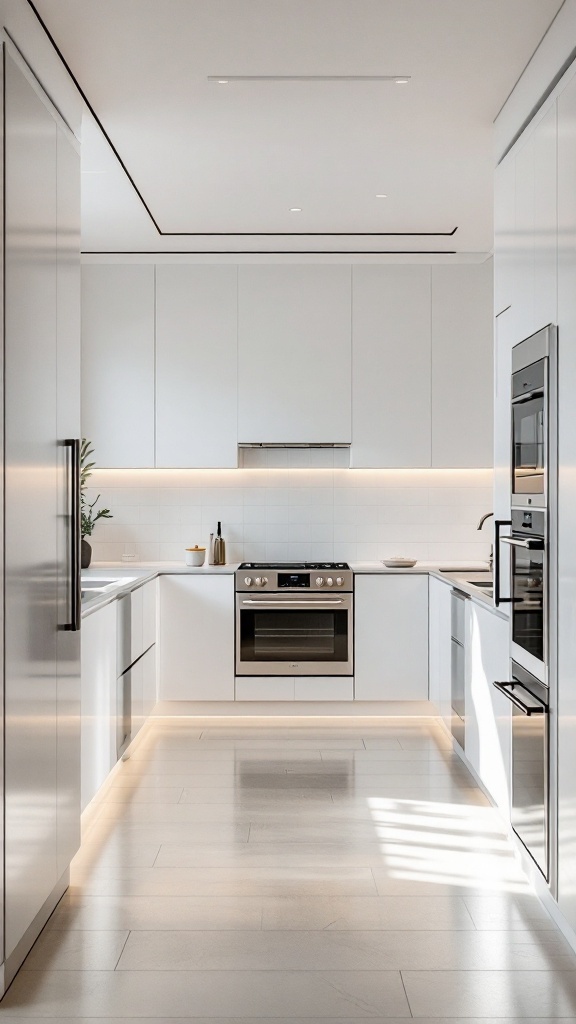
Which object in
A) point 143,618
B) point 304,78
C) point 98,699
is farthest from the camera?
point 143,618

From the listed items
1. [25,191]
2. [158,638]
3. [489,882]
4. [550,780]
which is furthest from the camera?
[158,638]

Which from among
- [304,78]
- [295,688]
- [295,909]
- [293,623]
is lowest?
[295,909]

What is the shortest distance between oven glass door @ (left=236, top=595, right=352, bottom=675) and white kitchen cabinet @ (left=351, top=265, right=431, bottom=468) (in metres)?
1.16

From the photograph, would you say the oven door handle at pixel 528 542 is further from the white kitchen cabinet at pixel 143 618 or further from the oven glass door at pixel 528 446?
the white kitchen cabinet at pixel 143 618

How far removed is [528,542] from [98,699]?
1867mm

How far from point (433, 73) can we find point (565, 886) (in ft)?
8.68

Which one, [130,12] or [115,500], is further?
[115,500]

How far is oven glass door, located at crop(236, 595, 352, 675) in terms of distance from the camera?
5262mm

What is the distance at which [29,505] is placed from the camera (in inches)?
97.7

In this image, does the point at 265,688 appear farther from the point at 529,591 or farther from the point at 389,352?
the point at 529,591

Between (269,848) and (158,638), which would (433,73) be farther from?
(158,638)

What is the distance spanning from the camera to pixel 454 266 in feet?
18.0

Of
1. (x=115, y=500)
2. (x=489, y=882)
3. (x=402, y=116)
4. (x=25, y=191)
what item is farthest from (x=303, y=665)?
(x=25, y=191)

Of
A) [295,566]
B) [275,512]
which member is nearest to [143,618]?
[295,566]
